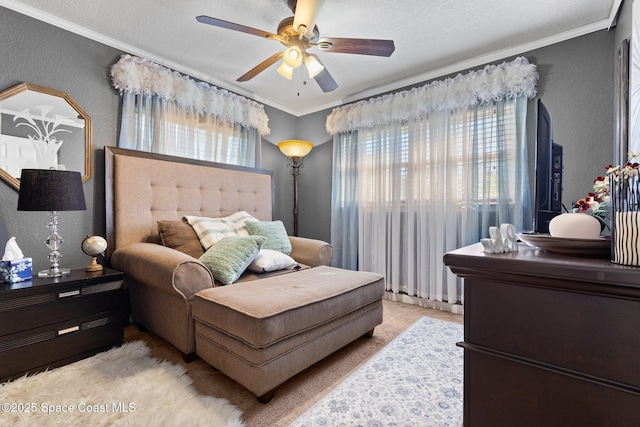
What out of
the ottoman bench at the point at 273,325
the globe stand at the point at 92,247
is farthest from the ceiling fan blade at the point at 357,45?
the globe stand at the point at 92,247

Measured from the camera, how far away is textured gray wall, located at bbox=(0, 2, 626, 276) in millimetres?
2059

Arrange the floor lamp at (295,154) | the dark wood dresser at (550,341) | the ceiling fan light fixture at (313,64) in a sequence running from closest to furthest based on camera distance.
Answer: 1. the dark wood dresser at (550,341)
2. the ceiling fan light fixture at (313,64)
3. the floor lamp at (295,154)

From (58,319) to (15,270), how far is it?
0.38 m

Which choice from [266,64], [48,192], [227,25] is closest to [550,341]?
[227,25]

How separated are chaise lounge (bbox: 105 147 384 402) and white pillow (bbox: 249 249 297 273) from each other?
0.11ft

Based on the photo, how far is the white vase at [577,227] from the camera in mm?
790

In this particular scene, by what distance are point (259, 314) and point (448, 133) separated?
2461mm

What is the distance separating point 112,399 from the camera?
4.73 feet

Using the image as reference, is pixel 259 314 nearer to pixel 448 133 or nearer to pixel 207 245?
pixel 207 245

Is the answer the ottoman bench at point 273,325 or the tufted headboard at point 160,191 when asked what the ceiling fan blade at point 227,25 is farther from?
the ottoman bench at point 273,325

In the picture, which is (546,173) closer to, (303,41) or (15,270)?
(303,41)

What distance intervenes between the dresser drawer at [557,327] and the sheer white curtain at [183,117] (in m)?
2.85

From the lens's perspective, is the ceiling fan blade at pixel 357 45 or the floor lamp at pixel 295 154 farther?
the floor lamp at pixel 295 154

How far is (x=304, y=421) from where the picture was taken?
1.33m
